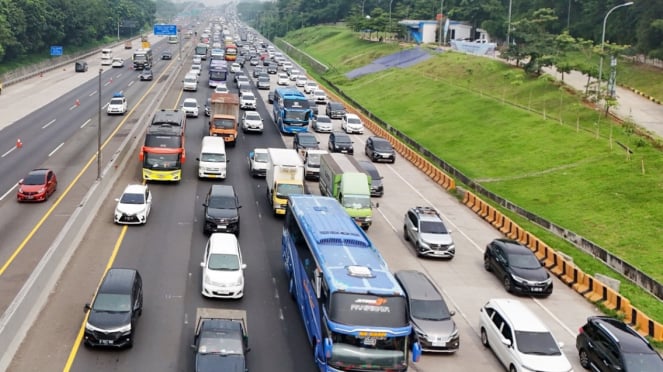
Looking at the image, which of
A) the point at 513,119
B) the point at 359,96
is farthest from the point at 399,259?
the point at 359,96

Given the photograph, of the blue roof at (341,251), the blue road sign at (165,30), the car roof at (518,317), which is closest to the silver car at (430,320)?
the car roof at (518,317)

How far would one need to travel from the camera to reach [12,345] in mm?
23875

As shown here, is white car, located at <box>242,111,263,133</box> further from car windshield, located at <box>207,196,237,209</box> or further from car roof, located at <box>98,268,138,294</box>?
car roof, located at <box>98,268,138,294</box>

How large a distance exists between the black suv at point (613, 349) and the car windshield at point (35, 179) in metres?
30.4

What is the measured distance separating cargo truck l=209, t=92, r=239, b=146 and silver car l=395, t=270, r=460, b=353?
109 ft

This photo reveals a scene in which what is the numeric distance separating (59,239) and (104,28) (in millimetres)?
165648

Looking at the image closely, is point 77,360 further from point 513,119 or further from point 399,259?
point 513,119

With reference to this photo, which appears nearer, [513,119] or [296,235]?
[296,235]

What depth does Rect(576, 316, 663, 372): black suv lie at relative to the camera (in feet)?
78.5

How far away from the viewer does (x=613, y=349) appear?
966 inches

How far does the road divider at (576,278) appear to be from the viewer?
29547mm

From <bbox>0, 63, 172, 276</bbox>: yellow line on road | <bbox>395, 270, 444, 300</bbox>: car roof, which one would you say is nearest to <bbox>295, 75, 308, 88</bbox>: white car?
<bbox>0, 63, 172, 276</bbox>: yellow line on road

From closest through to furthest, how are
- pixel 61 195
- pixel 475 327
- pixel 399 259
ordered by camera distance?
pixel 475 327
pixel 399 259
pixel 61 195

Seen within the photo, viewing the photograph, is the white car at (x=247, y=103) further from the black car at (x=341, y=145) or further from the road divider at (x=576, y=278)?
the road divider at (x=576, y=278)
